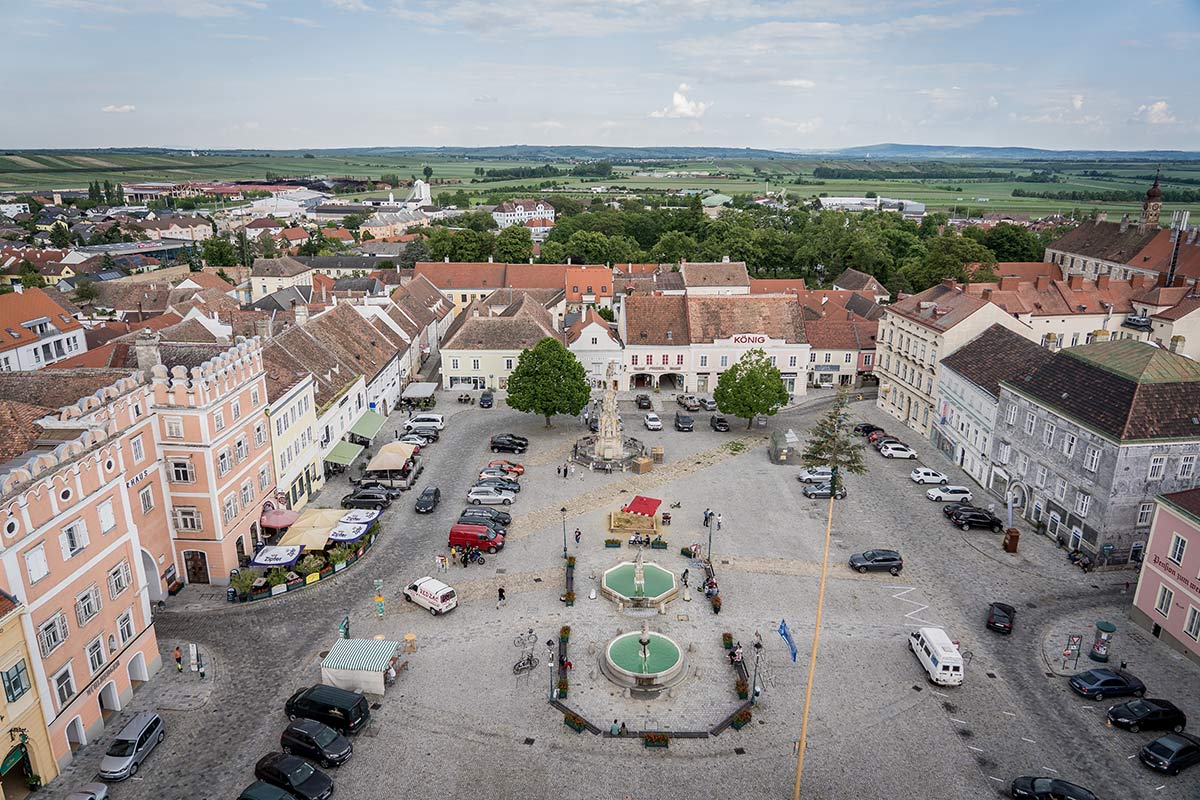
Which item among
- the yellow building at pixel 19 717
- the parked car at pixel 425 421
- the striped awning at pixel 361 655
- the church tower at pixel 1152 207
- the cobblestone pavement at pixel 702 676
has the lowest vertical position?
the cobblestone pavement at pixel 702 676

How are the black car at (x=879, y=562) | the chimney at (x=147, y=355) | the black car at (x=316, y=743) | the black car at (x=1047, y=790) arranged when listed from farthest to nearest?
the black car at (x=879, y=562), the chimney at (x=147, y=355), the black car at (x=316, y=743), the black car at (x=1047, y=790)

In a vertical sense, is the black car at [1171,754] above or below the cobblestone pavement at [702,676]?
above

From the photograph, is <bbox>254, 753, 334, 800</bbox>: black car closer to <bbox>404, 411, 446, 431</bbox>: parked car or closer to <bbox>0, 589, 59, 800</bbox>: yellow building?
<bbox>0, 589, 59, 800</bbox>: yellow building

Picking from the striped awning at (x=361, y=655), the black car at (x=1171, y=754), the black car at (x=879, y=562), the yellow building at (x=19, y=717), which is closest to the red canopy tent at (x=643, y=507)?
the black car at (x=879, y=562)

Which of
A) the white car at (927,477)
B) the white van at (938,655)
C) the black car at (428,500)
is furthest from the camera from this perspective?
the white car at (927,477)

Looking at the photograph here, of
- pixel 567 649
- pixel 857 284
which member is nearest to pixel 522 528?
pixel 567 649

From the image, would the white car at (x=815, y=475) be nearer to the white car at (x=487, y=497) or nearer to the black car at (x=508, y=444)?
the white car at (x=487, y=497)

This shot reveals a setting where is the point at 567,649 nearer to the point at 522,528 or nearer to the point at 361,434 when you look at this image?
the point at 522,528

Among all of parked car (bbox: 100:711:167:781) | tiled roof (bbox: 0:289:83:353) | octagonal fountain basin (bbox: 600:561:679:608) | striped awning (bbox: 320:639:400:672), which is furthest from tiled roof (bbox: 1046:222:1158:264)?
tiled roof (bbox: 0:289:83:353)
